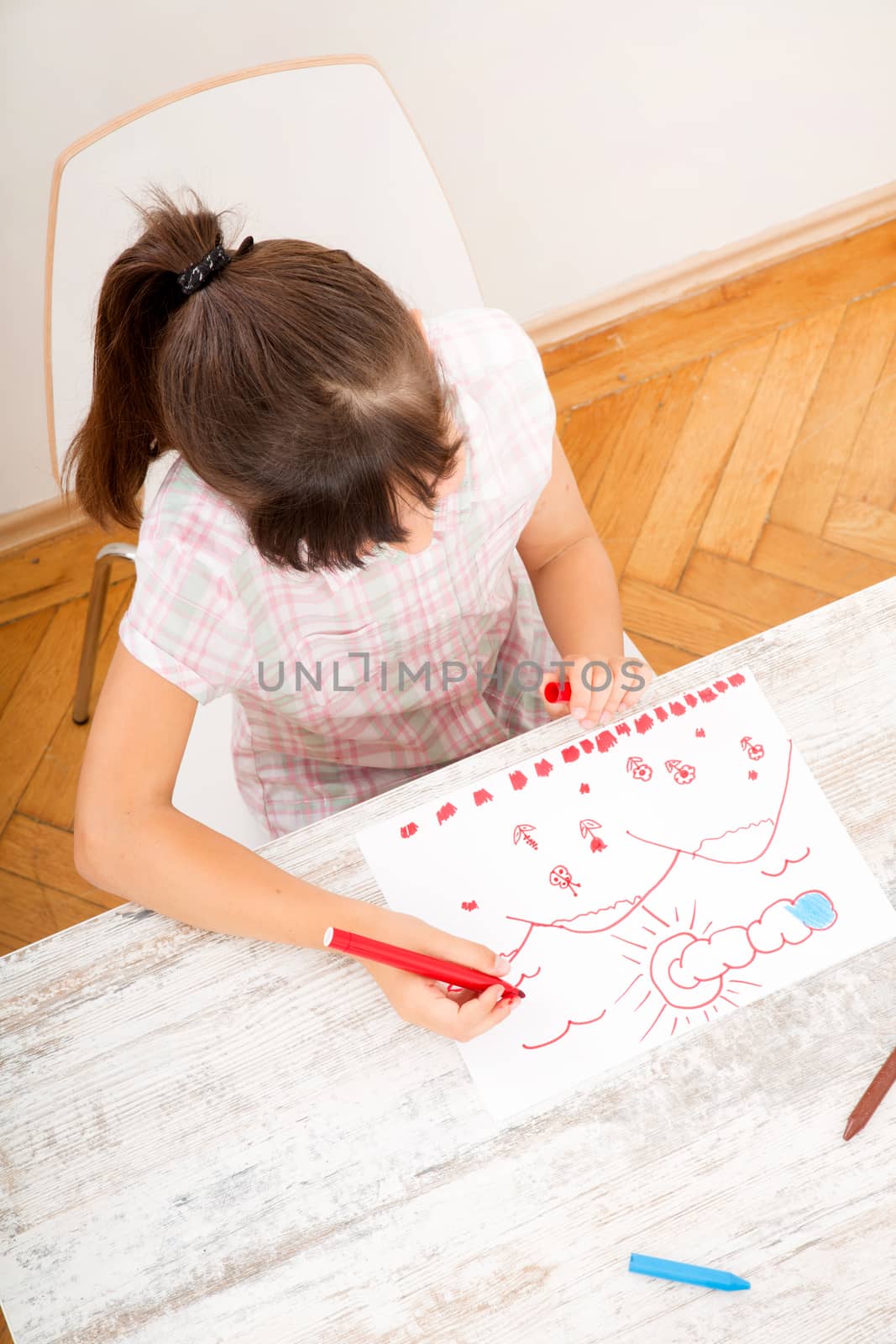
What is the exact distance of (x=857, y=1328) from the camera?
1.67ft

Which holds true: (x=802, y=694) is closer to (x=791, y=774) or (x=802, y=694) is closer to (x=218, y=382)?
(x=791, y=774)

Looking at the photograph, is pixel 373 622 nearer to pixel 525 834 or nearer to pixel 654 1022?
pixel 525 834

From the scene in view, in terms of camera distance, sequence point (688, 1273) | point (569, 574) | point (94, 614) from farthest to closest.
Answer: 1. point (94, 614)
2. point (569, 574)
3. point (688, 1273)

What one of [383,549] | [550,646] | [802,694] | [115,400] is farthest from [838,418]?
[115,400]

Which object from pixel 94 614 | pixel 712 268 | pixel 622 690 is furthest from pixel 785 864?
pixel 712 268

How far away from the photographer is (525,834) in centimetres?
63

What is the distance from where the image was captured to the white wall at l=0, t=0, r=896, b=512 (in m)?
1.02

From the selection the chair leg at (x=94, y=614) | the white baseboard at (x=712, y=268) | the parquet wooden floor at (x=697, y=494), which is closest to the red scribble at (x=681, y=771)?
the chair leg at (x=94, y=614)

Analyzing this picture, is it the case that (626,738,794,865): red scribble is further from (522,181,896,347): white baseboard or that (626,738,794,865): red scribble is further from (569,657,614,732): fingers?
(522,181,896,347): white baseboard

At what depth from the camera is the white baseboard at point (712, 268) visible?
5.14ft

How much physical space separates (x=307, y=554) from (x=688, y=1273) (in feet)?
1.43

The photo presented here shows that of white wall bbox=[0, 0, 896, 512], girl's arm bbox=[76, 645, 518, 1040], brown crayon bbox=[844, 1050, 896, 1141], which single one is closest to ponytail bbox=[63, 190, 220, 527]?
girl's arm bbox=[76, 645, 518, 1040]

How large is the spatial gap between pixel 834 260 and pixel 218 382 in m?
1.40

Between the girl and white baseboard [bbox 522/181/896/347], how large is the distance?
823 millimetres
